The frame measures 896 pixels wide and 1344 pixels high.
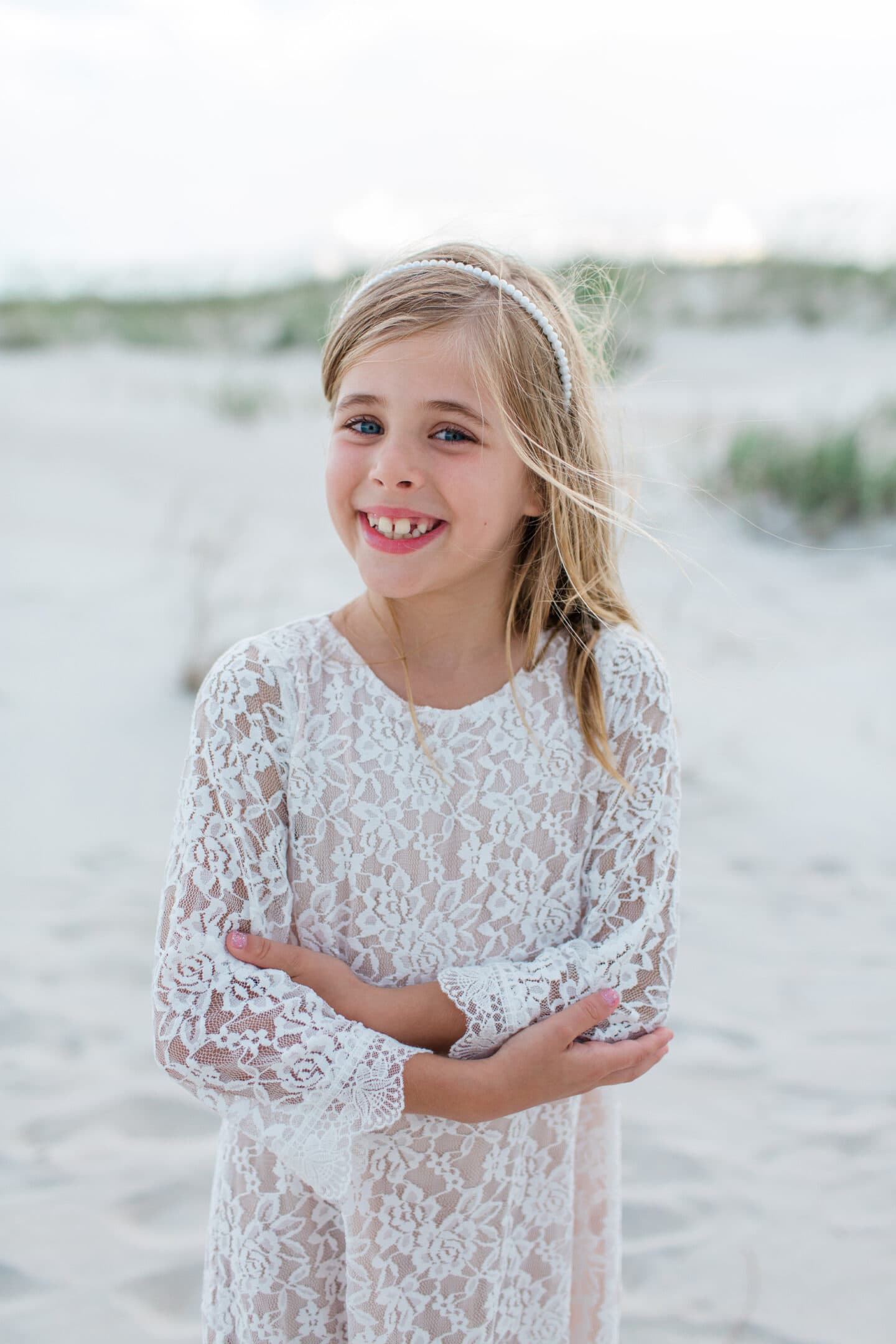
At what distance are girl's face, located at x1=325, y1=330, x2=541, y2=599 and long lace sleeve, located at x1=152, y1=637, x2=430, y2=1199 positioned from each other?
212mm

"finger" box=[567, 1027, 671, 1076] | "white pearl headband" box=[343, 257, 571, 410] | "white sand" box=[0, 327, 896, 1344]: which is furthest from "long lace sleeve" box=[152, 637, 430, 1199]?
"white sand" box=[0, 327, 896, 1344]

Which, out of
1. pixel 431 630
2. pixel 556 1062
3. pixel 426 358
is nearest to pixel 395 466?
pixel 426 358

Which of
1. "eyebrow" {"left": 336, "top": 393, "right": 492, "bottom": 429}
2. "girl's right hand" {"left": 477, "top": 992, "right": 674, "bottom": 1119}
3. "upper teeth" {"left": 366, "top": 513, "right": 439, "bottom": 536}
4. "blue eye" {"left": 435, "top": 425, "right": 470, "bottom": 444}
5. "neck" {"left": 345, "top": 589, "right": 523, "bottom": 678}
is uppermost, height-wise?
"eyebrow" {"left": 336, "top": 393, "right": 492, "bottom": 429}

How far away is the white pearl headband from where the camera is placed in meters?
1.48

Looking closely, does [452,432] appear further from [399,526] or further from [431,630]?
[431,630]

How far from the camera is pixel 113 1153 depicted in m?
2.26

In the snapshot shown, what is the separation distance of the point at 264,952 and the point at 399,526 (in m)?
0.53

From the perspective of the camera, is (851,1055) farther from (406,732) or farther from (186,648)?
(186,648)

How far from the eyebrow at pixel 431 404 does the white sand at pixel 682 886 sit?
29cm

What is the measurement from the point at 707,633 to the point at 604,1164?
398 centimetres

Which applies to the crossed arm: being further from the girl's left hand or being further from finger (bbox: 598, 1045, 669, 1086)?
finger (bbox: 598, 1045, 669, 1086)

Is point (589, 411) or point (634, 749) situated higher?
point (589, 411)

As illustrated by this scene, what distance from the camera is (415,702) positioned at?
4.90 feet

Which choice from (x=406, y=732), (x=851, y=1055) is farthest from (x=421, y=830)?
(x=851, y=1055)
